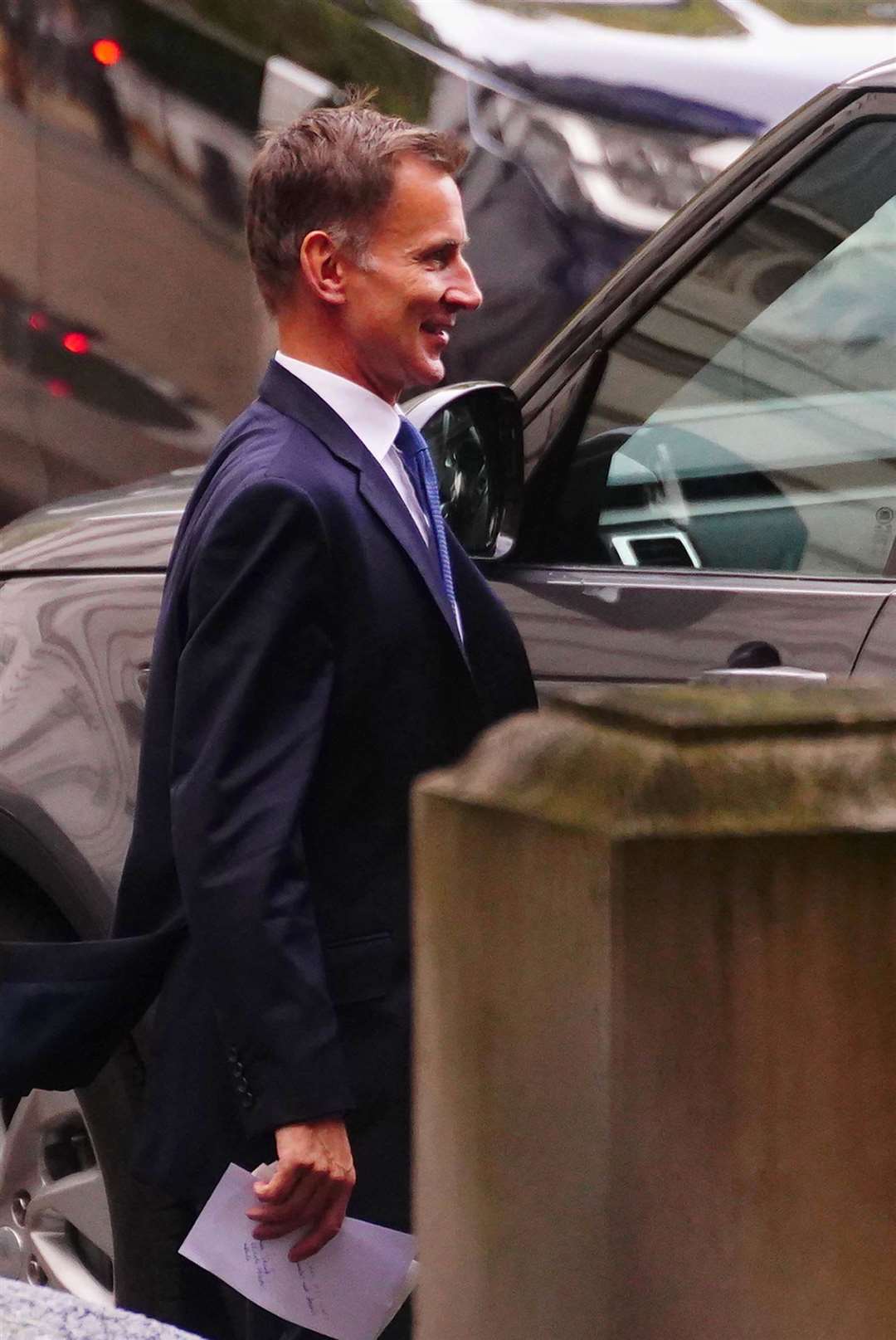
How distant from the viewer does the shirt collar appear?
2.57m

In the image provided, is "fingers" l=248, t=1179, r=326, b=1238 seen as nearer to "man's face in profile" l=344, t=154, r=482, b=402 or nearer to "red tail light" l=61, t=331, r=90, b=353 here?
"man's face in profile" l=344, t=154, r=482, b=402

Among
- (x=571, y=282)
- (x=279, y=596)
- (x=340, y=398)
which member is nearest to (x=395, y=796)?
(x=279, y=596)

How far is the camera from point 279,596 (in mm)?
2391

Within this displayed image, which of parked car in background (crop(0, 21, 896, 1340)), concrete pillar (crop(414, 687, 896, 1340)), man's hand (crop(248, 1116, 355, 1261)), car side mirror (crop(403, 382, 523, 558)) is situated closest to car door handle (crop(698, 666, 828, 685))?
parked car in background (crop(0, 21, 896, 1340))

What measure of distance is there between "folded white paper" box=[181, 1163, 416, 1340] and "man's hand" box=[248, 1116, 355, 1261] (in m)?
0.04

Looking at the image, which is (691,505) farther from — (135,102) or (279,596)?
(135,102)

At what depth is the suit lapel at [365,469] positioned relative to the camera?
2502 mm

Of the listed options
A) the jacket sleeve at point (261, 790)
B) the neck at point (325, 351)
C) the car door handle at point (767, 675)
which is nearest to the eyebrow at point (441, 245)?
the neck at point (325, 351)

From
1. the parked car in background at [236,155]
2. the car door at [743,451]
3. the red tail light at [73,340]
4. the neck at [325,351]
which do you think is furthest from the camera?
the red tail light at [73,340]

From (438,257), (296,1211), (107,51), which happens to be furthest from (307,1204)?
Answer: (107,51)

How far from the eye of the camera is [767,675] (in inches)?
105

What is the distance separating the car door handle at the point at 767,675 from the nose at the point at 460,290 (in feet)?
1.68

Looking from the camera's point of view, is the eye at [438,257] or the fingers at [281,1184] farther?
the eye at [438,257]

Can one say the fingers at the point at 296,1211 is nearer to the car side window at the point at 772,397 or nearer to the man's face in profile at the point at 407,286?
the man's face in profile at the point at 407,286
